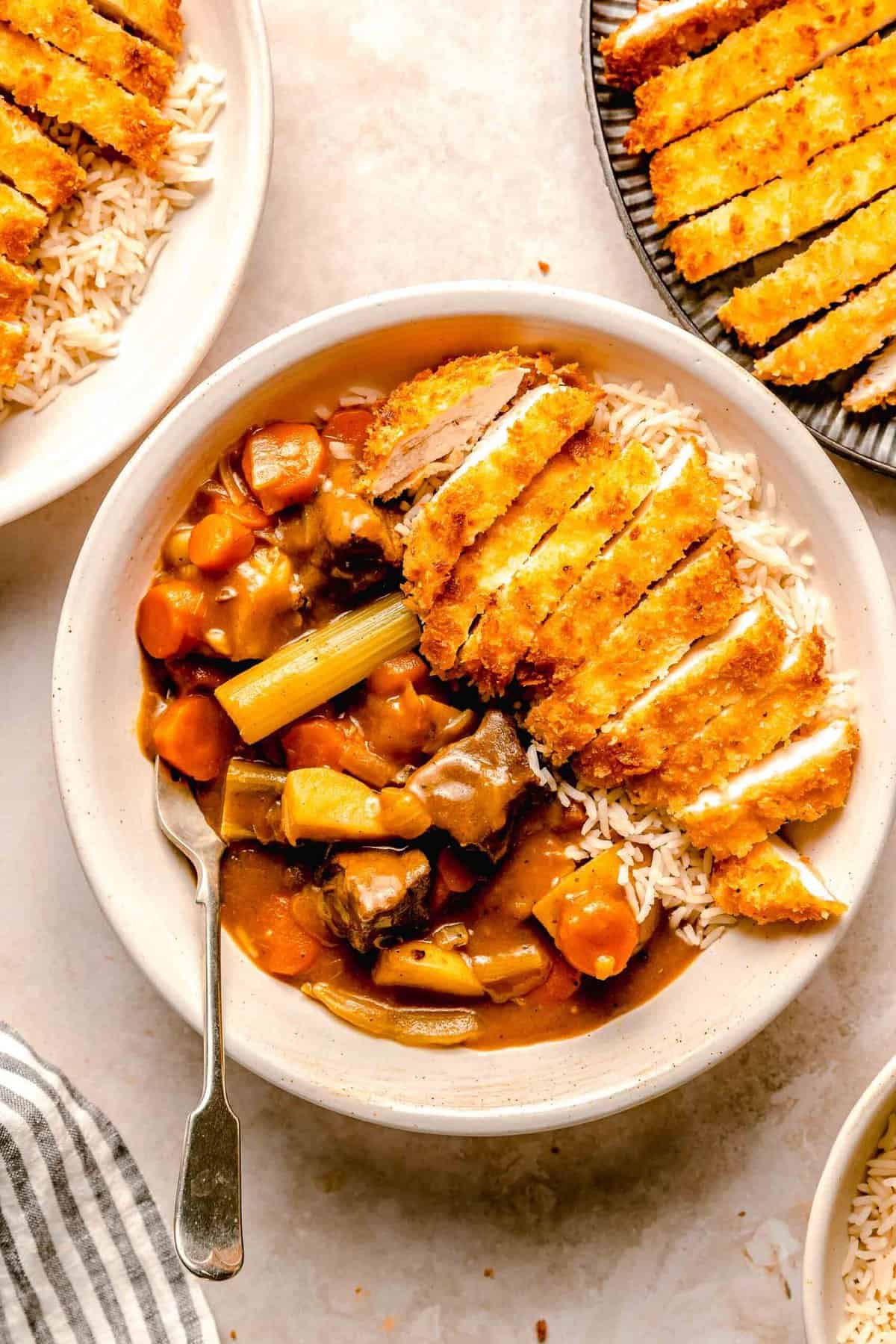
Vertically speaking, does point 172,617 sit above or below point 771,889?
above

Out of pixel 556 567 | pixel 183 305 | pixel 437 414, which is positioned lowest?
pixel 556 567

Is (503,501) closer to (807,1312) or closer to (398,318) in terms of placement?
(398,318)

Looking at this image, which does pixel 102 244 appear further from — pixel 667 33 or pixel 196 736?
pixel 667 33

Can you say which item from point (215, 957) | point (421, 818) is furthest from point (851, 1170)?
point (215, 957)

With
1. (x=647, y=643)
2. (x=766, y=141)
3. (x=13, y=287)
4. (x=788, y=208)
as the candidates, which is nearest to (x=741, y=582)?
(x=647, y=643)

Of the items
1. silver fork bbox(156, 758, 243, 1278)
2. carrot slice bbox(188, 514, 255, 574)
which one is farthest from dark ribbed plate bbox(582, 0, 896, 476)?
silver fork bbox(156, 758, 243, 1278)

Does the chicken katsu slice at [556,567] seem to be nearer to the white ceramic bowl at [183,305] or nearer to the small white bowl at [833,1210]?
the white ceramic bowl at [183,305]
